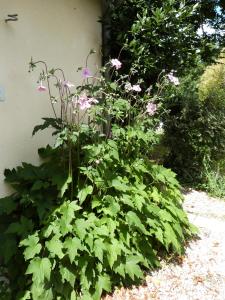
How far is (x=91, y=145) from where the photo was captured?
148 inches

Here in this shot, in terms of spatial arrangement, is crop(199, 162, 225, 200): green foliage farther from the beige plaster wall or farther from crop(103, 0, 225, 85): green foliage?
the beige plaster wall

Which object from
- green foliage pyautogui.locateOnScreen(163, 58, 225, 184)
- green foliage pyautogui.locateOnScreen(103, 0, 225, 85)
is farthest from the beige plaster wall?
green foliage pyautogui.locateOnScreen(163, 58, 225, 184)

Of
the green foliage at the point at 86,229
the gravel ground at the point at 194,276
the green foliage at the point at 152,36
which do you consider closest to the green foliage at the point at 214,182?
the gravel ground at the point at 194,276

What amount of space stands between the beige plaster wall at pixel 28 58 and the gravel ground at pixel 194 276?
5.53 ft

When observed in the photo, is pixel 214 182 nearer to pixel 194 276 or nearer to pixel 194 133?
pixel 194 133

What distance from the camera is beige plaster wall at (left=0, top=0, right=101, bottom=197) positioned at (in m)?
3.76

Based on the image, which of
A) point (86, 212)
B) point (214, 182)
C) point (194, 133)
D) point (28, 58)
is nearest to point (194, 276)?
point (86, 212)

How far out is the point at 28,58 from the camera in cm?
406

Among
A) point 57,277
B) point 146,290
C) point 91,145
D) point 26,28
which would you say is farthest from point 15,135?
A: point 146,290

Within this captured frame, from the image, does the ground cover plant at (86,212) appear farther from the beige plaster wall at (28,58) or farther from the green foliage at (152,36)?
the green foliage at (152,36)

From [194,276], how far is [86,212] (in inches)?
55.0

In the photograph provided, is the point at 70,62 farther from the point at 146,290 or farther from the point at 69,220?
the point at 146,290

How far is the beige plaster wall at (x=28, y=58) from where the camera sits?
376 cm

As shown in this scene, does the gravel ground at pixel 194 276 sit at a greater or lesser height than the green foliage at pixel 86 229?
lesser
